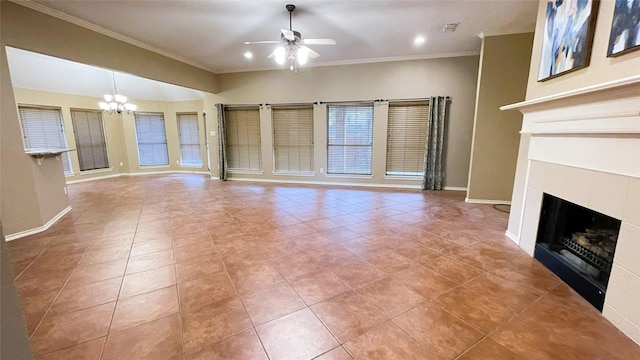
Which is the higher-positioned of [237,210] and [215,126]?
[215,126]

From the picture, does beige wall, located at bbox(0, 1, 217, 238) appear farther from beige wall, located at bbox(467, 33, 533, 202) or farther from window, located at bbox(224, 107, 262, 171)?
beige wall, located at bbox(467, 33, 533, 202)

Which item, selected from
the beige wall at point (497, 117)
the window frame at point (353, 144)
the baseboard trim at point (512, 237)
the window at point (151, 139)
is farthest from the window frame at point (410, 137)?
the window at point (151, 139)

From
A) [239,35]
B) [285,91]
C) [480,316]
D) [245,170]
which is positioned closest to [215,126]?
[245,170]

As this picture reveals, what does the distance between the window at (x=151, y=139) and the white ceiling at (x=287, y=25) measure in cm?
254

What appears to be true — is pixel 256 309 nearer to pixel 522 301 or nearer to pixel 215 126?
pixel 522 301

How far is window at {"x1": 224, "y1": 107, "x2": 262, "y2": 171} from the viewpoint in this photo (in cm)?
707

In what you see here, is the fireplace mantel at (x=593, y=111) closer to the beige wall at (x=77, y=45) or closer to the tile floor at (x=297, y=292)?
the tile floor at (x=297, y=292)

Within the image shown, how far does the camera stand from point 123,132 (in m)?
8.11

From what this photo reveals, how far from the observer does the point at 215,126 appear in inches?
286

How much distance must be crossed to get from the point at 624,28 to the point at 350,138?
487cm

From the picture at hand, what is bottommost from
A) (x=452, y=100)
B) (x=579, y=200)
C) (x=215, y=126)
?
(x=579, y=200)

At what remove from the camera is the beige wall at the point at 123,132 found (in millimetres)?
6891

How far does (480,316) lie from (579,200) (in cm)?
134

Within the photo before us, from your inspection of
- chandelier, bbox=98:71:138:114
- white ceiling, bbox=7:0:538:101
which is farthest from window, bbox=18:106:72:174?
chandelier, bbox=98:71:138:114
